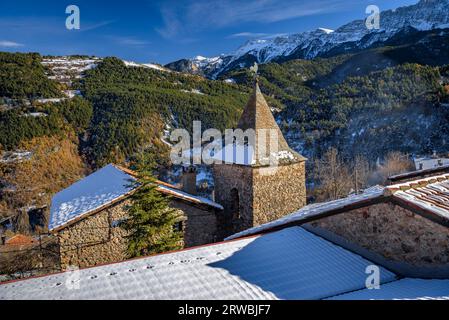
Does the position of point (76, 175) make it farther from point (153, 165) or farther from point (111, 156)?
point (153, 165)

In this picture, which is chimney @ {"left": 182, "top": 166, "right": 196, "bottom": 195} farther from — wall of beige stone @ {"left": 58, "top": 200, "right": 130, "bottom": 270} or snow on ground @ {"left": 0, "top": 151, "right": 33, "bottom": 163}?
snow on ground @ {"left": 0, "top": 151, "right": 33, "bottom": 163}

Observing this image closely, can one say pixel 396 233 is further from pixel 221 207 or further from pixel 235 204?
pixel 221 207

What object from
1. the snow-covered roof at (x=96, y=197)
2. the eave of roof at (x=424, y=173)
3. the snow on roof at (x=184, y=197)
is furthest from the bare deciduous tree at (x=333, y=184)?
the eave of roof at (x=424, y=173)

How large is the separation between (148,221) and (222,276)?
20.7ft

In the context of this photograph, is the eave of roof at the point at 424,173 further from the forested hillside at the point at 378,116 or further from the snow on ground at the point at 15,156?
A: the snow on ground at the point at 15,156

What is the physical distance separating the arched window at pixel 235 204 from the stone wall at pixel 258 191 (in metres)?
0.08

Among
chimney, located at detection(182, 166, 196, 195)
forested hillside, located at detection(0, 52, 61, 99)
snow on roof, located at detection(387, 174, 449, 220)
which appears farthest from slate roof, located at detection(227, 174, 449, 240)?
forested hillside, located at detection(0, 52, 61, 99)

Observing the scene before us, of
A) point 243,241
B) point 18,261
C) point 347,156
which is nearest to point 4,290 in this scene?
point 243,241

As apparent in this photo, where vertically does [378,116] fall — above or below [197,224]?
above

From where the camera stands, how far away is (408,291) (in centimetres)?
535

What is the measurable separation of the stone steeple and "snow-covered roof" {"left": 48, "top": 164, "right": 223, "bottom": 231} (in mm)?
3007

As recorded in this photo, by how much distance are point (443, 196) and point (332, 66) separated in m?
144

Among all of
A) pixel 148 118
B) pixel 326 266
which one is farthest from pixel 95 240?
pixel 148 118

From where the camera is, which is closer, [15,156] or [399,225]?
[399,225]
